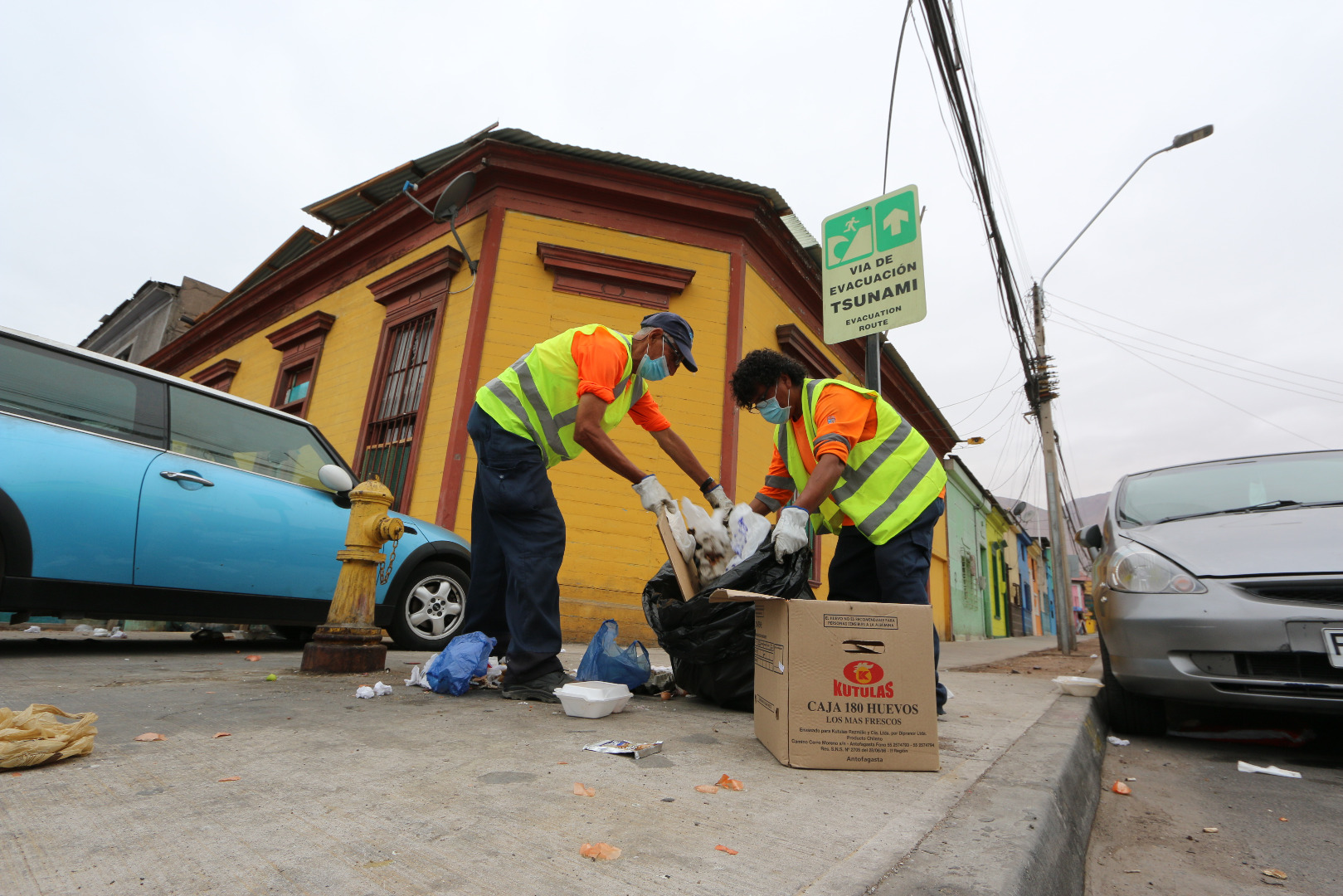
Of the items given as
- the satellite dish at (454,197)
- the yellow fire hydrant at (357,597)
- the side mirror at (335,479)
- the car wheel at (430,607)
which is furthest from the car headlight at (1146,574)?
the satellite dish at (454,197)

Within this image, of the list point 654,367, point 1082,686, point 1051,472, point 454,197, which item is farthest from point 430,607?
point 1051,472

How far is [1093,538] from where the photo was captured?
3.40m

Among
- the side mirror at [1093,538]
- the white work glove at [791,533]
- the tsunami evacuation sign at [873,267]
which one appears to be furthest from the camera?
the tsunami evacuation sign at [873,267]

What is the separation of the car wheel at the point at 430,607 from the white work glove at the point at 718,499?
72.5 inches

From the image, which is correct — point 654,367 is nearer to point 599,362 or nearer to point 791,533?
point 599,362

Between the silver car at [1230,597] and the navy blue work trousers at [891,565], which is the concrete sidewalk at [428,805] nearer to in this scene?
the navy blue work trousers at [891,565]

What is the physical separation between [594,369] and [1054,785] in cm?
192

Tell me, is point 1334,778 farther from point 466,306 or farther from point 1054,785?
point 466,306

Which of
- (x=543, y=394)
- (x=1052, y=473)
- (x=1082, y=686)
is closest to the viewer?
(x=543, y=394)

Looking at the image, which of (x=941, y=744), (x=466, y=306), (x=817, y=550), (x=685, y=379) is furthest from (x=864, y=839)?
(x=817, y=550)

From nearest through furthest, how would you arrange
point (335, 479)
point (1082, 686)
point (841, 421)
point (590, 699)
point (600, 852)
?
point (600, 852), point (590, 699), point (841, 421), point (1082, 686), point (335, 479)

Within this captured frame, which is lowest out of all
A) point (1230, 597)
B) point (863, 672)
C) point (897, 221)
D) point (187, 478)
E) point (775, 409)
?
point (863, 672)

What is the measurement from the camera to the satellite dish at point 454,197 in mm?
6918

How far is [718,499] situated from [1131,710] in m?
1.99
